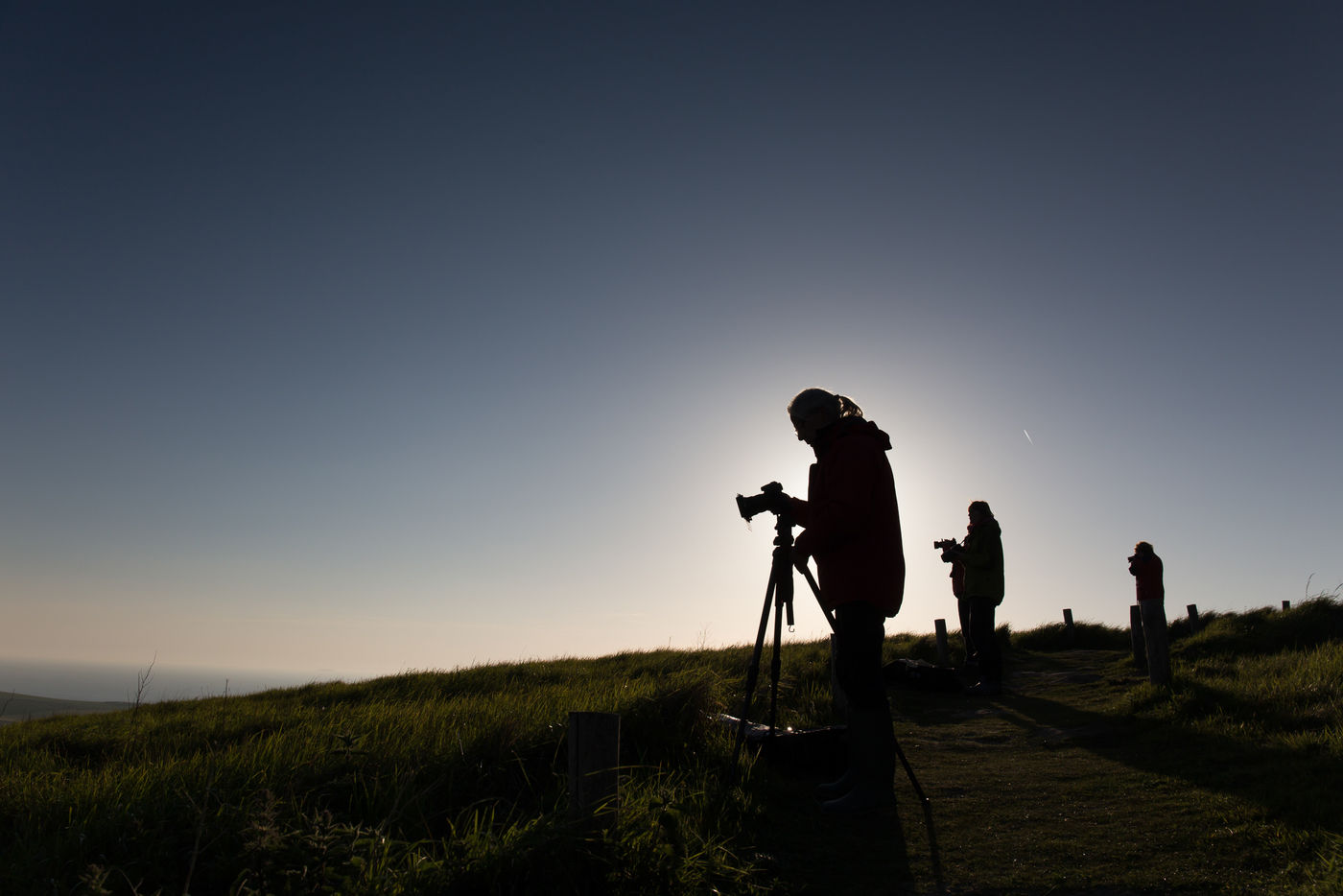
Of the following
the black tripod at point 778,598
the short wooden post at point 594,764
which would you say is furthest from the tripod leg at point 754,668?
the short wooden post at point 594,764

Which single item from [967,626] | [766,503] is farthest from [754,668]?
[967,626]

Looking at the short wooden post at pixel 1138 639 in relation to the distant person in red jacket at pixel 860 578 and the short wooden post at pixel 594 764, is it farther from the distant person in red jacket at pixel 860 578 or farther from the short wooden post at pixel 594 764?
the short wooden post at pixel 594 764

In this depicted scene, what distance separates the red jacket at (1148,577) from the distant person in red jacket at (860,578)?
8.46 metres

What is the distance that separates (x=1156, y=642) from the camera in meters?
7.92

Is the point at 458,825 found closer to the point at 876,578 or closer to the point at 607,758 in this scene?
the point at 607,758

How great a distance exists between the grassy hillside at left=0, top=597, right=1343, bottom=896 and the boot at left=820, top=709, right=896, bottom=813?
0.15 m

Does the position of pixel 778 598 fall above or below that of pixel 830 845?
above

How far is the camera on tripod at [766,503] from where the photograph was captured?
4844 millimetres

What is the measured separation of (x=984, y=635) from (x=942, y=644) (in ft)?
9.93

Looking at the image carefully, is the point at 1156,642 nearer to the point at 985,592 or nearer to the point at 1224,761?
the point at 985,592

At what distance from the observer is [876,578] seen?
453cm

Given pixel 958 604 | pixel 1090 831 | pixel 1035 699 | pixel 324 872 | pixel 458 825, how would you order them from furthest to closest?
pixel 958 604, pixel 1035 699, pixel 1090 831, pixel 458 825, pixel 324 872

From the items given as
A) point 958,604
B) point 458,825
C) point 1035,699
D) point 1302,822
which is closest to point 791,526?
point 458,825

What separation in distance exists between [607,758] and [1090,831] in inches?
111
